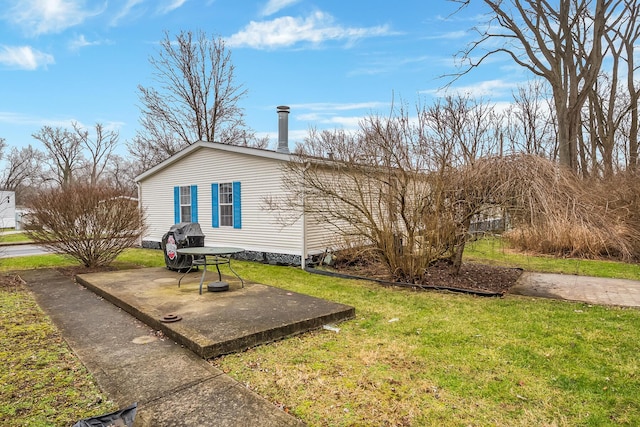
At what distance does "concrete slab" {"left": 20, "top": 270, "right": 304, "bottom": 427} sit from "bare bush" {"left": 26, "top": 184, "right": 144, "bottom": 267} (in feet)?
12.2

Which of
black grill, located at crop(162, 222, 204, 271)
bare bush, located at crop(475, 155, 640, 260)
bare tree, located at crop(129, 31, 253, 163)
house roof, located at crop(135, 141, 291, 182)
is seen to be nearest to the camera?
bare bush, located at crop(475, 155, 640, 260)

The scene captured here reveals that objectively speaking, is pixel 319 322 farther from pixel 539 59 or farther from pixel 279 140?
pixel 539 59

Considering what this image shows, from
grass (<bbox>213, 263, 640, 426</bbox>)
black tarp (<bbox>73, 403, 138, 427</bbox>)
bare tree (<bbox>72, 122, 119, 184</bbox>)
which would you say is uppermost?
bare tree (<bbox>72, 122, 119, 184</bbox>)

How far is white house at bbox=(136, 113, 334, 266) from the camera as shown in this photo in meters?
9.23

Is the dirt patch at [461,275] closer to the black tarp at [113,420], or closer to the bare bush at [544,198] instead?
the bare bush at [544,198]

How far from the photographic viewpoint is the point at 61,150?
3706 centimetres

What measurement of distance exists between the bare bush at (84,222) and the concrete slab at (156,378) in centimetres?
373

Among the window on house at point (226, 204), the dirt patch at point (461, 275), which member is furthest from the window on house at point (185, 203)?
the dirt patch at point (461, 275)

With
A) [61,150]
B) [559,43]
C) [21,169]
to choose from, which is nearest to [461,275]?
[559,43]

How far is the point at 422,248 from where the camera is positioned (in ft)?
22.1

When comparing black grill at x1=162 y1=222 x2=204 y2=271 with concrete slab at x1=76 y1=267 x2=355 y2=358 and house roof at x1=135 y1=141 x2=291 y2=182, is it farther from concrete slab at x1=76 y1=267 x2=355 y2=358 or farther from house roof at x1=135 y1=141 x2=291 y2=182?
house roof at x1=135 y1=141 x2=291 y2=182

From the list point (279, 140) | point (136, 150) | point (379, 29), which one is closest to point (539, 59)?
point (379, 29)

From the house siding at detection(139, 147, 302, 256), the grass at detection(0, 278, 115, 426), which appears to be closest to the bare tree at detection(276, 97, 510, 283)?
the house siding at detection(139, 147, 302, 256)

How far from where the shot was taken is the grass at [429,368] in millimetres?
2570
